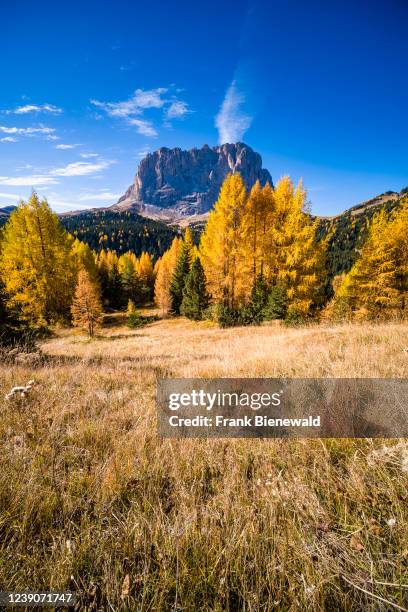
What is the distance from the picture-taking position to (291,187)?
17734mm

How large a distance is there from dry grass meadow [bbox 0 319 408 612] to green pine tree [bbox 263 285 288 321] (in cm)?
1476

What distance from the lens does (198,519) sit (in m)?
1.81

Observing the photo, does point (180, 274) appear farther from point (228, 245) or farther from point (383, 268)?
point (383, 268)

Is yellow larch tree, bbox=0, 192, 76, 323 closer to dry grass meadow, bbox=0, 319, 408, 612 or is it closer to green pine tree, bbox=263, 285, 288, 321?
green pine tree, bbox=263, 285, 288, 321

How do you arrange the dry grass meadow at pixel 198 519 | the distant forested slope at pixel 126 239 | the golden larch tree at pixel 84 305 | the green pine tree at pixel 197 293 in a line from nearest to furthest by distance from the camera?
the dry grass meadow at pixel 198 519 < the golden larch tree at pixel 84 305 < the green pine tree at pixel 197 293 < the distant forested slope at pixel 126 239

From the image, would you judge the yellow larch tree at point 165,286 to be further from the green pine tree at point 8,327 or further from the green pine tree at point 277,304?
the green pine tree at point 8,327

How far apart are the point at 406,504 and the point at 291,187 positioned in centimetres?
1907

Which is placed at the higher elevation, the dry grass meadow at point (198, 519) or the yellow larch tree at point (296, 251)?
the yellow larch tree at point (296, 251)

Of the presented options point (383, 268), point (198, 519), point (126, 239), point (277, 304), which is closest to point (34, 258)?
point (277, 304)

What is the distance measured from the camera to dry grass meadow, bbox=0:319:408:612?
134 centimetres

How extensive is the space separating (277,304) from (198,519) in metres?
16.0

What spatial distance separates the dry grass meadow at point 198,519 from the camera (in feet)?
4.39

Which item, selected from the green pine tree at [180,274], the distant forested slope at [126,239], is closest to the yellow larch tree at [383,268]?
the green pine tree at [180,274]

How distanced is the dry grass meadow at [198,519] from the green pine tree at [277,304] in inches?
581
